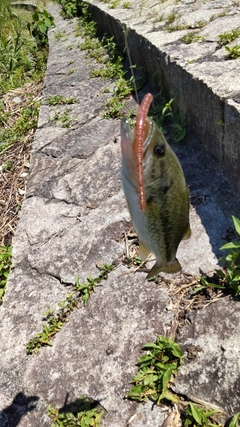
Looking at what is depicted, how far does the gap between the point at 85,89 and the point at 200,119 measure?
7.56 feet

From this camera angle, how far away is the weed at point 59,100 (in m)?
4.94

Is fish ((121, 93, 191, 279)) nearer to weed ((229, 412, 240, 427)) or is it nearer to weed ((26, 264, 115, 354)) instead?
weed ((229, 412, 240, 427))

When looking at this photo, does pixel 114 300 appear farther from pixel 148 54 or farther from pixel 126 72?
pixel 126 72

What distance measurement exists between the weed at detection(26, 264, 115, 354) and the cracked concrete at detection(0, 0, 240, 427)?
39 millimetres

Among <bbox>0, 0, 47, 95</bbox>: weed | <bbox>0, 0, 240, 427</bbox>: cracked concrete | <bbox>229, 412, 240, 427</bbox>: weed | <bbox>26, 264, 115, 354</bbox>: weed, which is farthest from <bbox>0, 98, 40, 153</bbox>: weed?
<bbox>229, 412, 240, 427</bbox>: weed

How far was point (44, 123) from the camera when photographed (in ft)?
15.6

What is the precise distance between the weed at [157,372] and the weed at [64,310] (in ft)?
1.78

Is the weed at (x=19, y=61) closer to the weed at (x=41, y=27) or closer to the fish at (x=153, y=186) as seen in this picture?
the weed at (x=41, y=27)

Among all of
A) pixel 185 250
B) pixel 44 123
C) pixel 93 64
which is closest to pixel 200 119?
pixel 185 250

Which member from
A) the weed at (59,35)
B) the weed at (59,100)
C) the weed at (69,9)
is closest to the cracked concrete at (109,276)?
the weed at (59,100)

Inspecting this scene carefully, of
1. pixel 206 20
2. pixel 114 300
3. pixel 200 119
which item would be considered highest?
pixel 206 20

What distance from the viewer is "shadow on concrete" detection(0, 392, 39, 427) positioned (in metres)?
2.17

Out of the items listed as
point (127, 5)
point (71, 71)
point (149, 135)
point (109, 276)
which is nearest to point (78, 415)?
point (109, 276)

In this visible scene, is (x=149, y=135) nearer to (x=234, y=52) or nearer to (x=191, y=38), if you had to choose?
(x=234, y=52)
